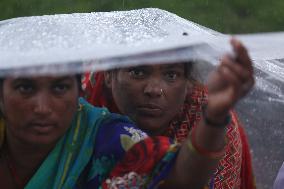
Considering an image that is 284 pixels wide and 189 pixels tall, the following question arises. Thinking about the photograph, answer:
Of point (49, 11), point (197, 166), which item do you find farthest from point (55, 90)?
point (49, 11)

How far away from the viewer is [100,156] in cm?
192

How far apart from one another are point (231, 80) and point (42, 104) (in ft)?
1.80

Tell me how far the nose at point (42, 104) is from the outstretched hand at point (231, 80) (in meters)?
0.46

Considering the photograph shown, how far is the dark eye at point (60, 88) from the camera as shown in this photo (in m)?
1.81

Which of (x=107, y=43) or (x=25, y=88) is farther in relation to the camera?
(x=25, y=88)

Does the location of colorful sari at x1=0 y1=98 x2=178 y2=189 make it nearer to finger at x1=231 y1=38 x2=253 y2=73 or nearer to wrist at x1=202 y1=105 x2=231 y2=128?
wrist at x1=202 y1=105 x2=231 y2=128

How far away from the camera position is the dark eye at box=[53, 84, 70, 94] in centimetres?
181

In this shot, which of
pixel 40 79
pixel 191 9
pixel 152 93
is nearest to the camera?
pixel 40 79

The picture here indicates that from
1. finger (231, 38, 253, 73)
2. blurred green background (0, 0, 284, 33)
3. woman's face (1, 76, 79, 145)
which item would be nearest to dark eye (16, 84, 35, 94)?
woman's face (1, 76, 79, 145)

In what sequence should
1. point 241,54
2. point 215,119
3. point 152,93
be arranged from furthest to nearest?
point 152,93 → point 215,119 → point 241,54

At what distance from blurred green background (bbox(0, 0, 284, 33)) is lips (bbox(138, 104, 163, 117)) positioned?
1.71 ft

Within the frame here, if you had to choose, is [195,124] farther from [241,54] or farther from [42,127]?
[241,54]

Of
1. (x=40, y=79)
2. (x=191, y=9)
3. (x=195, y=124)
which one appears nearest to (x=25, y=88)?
(x=40, y=79)

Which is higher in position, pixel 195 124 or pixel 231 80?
pixel 231 80
